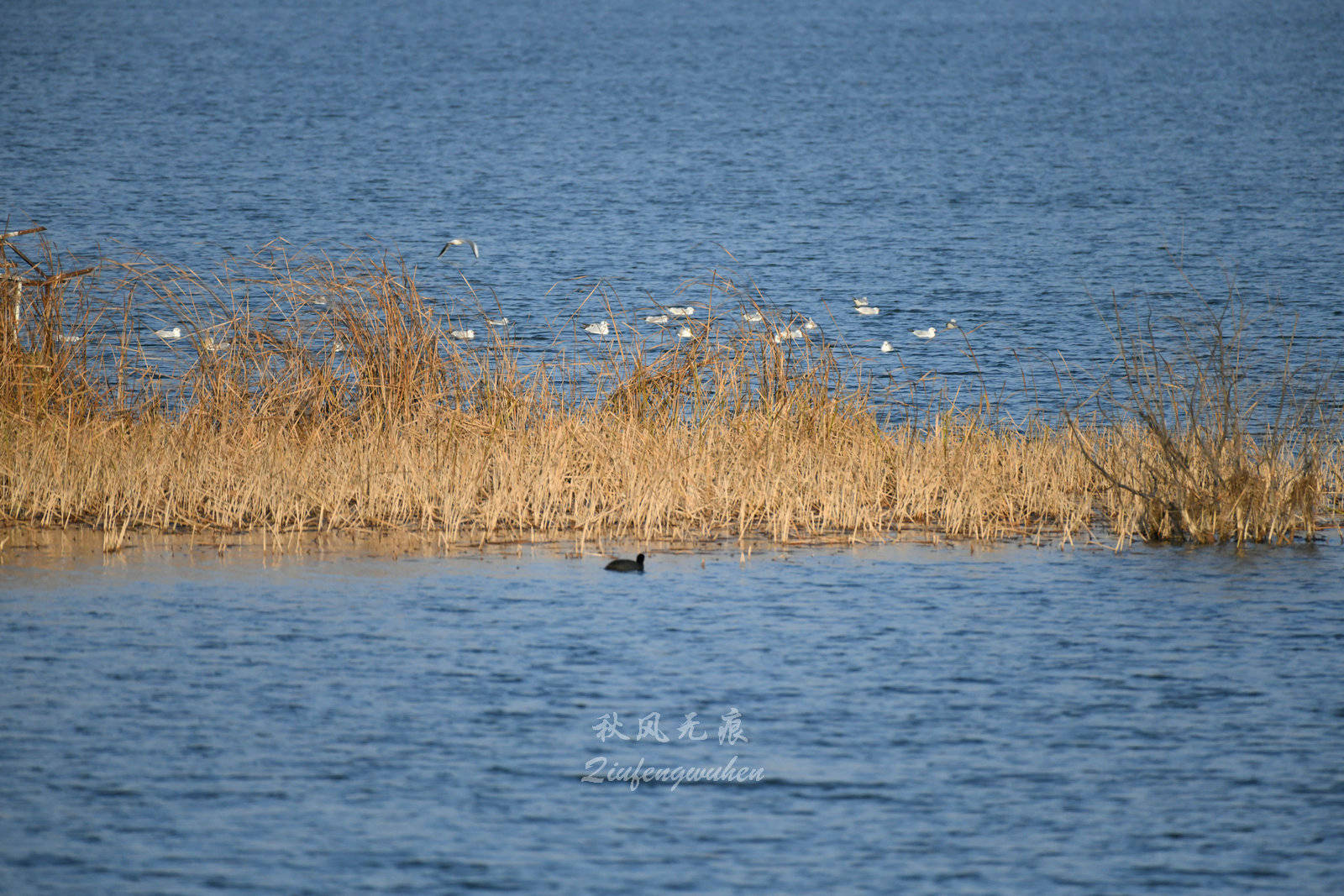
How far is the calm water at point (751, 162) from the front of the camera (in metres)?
30.0

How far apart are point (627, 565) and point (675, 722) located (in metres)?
2.70

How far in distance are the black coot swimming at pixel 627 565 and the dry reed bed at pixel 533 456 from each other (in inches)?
40.5

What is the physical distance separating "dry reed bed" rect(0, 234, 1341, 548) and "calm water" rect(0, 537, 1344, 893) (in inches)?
32.1

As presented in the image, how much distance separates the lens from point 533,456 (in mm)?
13250

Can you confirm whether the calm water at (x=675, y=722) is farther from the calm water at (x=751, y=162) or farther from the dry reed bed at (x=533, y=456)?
the calm water at (x=751, y=162)

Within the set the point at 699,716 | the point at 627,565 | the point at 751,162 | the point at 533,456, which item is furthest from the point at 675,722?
Result: the point at 751,162

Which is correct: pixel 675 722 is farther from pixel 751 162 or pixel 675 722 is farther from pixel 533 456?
pixel 751 162

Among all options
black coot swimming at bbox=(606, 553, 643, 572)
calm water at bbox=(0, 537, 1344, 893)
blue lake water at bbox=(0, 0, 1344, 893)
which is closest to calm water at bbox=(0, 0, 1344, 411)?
blue lake water at bbox=(0, 0, 1344, 893)

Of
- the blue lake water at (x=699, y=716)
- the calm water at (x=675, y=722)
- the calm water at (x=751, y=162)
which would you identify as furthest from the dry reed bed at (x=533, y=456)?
the calm water at (x=751, y=162)

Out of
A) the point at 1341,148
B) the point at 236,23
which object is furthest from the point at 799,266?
the point at 236,23

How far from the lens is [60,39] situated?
93.7 metres

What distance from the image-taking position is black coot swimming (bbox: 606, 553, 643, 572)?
37.5ft

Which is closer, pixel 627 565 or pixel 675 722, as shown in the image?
pixel 675 722

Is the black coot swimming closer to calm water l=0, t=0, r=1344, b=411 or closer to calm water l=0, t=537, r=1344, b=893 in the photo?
calm water l=0, t=537, r=1344, b=893
